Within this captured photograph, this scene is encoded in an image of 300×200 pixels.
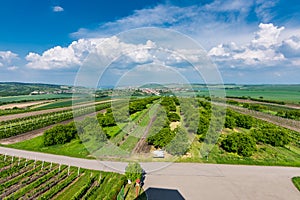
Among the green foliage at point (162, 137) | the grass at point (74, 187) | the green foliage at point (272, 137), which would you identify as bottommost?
the grass at point (74, 187)

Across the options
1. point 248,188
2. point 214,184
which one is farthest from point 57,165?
point 248,188

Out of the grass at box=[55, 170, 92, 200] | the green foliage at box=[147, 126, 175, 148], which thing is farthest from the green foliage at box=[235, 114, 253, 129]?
the grass at box=[55, 170, 92, 200]

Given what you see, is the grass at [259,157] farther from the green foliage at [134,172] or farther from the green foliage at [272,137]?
the green foliage at [134,172]

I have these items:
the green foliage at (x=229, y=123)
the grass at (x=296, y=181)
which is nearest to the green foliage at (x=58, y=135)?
the grass at (x=296, y=181)

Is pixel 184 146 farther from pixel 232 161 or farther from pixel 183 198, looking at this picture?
pixel 183 198

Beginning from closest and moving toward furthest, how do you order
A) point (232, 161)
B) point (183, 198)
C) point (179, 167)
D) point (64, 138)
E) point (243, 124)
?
1. point (183, 198)
2. point (179, 167)
3. point (232, 161)
4. point (64, 138)
5. point (243, 124)
